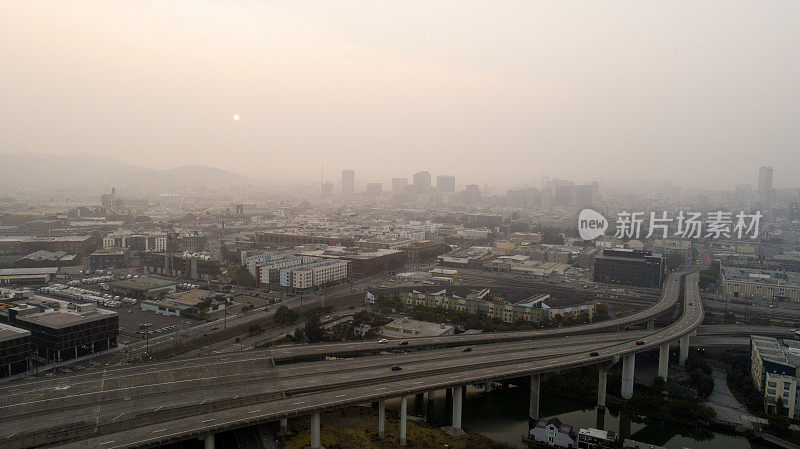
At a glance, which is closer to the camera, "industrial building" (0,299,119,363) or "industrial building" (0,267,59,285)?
"industrial building" (0,299,119,363)

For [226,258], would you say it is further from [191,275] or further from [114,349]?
[114,349]

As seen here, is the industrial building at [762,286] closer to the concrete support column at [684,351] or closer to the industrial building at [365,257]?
the concrete support column at [684,351]

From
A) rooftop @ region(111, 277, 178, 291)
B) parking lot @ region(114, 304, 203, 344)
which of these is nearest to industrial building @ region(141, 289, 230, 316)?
parking lot @ region(114, 304, 203, 344)

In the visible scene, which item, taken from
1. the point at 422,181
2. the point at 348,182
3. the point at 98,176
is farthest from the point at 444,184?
the point at 98,176

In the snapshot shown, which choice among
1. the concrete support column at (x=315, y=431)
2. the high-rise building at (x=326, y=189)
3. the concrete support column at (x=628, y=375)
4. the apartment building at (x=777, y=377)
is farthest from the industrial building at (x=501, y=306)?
the high-rise building at (x=326, y=189)

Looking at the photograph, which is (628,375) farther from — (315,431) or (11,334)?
(11,334)

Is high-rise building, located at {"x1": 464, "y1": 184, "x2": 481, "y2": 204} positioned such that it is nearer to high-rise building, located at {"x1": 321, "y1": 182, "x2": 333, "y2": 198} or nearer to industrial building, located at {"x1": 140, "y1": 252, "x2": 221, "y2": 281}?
high-rise building, located at {"x1": 321, "y1": 182, "x2": 333, "y2": 198}
